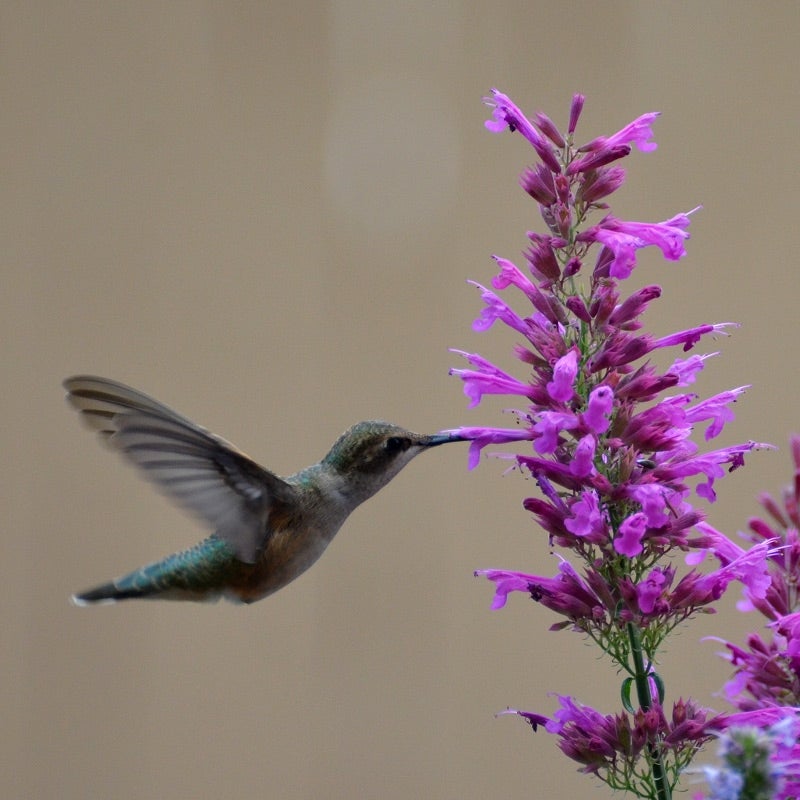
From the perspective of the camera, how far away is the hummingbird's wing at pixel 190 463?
4.63ft

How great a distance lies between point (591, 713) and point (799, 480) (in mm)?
427

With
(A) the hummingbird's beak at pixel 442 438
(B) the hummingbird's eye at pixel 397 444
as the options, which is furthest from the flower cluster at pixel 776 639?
(B) the hummingbird's eye at pixel 397 444

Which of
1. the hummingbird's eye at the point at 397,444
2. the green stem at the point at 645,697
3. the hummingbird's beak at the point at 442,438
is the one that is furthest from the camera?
the hummingbird's eye at the point at 397,444

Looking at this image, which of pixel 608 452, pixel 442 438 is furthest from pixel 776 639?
pixel 442 438

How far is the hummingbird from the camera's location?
1487mm

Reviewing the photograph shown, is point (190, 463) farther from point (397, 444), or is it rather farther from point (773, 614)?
point (773, 614)

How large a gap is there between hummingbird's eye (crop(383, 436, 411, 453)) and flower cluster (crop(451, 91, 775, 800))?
0.97 feet

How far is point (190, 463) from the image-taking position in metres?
1.50

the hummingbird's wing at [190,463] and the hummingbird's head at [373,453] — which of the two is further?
the hummingbird's head at [373,453]

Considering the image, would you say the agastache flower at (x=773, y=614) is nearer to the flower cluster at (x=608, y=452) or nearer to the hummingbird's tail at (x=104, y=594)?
the flower cluster at (x=608, y=452)

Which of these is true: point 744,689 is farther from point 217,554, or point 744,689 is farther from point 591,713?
point 217,554

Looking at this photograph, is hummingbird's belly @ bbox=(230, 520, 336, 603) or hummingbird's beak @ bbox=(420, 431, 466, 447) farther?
hummingbird's belly @ bbox=(230, 520, 336, 603)

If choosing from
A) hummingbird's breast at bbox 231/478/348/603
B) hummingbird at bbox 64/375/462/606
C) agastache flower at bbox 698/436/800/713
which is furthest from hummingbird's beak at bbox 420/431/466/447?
agastache flower at bbox 698/436/800/713

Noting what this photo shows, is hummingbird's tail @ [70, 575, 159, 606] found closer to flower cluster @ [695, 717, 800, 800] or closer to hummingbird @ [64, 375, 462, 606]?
hummingbird @ [64, 375, 462, 606]
